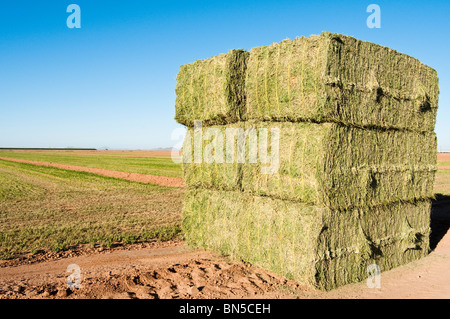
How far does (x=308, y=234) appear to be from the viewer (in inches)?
256

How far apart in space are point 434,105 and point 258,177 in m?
5.03

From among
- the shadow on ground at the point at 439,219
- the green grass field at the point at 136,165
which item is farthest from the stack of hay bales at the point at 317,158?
the green grass field at the point at 136,165

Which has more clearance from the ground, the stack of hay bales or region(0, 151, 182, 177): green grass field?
the stack of hay bales

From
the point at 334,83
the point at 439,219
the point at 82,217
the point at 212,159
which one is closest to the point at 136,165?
the point at 82,217

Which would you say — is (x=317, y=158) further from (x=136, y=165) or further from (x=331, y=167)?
(x=136, y=165)

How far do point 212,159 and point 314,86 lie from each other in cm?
300

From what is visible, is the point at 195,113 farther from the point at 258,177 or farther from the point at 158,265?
the point at 158,265

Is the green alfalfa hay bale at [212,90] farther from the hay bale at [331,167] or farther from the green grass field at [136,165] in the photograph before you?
the green grass field at [136,165]

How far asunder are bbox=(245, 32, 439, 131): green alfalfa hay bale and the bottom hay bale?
5.98 ft

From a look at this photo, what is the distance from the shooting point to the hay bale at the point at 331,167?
6375 millimetres

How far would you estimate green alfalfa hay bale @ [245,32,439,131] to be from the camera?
247 inches

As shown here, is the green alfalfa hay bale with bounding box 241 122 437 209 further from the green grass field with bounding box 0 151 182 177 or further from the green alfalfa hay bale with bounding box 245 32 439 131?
the green grass field with bounding box 0 151 182 177

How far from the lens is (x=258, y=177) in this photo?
292 inches

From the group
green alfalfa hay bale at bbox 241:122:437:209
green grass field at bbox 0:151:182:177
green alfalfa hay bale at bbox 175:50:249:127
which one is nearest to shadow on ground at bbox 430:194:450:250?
green alfalfa hay bale at bbox 241:122:437:209
